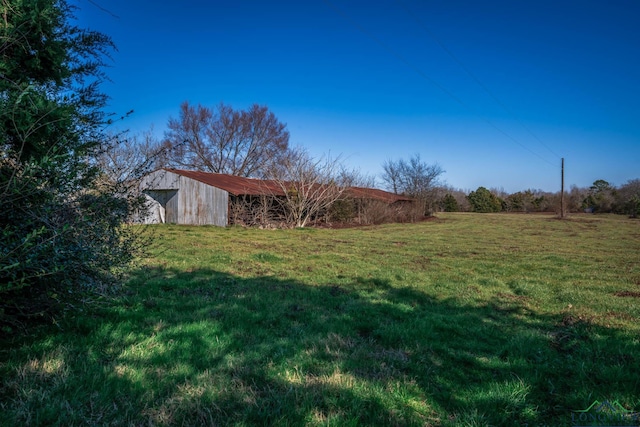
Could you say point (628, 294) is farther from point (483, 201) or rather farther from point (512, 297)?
point (483, 201)

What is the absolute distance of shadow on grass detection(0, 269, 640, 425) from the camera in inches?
98.5

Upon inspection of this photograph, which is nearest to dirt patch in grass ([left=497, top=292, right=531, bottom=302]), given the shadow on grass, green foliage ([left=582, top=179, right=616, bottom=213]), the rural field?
the rural field

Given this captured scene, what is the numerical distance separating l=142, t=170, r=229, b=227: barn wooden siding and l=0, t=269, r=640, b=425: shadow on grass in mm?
18796

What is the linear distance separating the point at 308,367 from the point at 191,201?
2358cm

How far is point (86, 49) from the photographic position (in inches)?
203

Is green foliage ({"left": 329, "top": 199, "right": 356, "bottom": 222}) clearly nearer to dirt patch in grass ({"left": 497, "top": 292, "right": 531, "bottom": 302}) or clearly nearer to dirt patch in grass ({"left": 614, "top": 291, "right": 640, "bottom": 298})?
dirt patch in grass ({"left": 497, "top": 292, "right": 531, "bottom": 302})

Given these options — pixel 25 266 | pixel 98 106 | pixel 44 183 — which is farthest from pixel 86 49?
pixel 25 266

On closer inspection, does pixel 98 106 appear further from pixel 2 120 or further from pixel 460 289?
pixel 460 289

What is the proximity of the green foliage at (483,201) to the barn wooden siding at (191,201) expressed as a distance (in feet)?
174


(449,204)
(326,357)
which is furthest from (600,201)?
(326,357)

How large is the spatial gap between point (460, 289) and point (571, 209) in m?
62.9

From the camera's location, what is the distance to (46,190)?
304cm

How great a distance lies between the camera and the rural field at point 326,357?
2.53 m

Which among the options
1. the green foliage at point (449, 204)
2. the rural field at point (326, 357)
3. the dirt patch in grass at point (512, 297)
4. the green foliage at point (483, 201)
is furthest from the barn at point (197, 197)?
the green foliage at point (483, 201)
